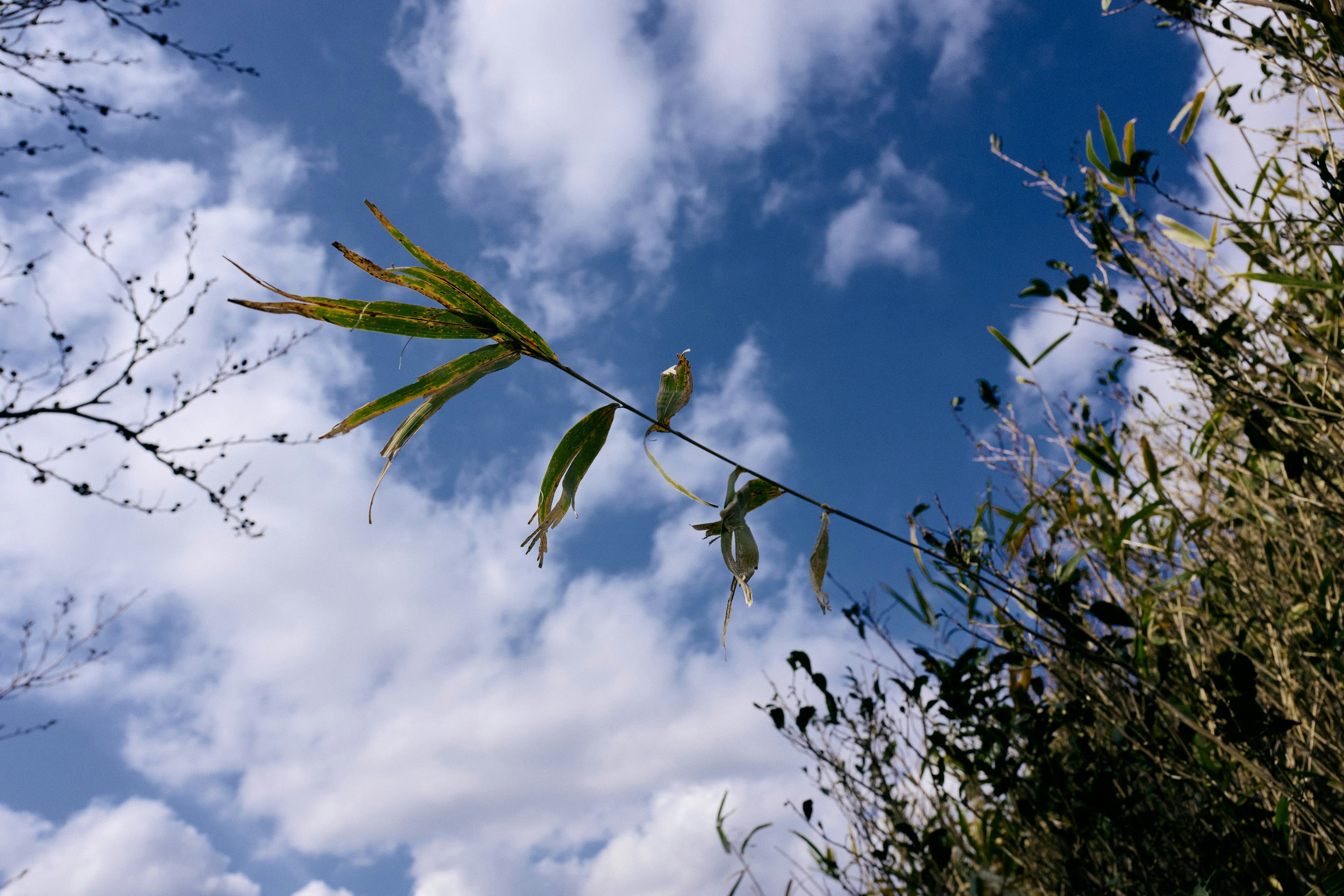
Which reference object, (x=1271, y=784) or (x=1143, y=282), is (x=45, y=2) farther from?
(x=1271, y=784)

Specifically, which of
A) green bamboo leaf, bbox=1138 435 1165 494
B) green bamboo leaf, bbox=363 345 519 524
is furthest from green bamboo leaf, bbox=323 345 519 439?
green bamboo leaf, bbox=1138 435 1165 494

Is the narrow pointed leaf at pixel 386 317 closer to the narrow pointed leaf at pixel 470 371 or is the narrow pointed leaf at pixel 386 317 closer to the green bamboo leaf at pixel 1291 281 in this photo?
the narrow pointed leaf at pixel 470 371

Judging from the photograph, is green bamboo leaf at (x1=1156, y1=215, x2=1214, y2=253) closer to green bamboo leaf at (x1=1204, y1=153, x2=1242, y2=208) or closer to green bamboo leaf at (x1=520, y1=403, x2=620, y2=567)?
green bamboo leaf at (x1=1204, y1=153, x2=1242, y2=208)

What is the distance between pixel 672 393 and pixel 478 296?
0.23 meters

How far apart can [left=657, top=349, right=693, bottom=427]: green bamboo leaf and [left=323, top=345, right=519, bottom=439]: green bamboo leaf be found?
0.54 feet

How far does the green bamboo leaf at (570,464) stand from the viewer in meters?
0.84

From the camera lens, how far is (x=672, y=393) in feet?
2.71

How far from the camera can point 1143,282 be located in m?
1.30

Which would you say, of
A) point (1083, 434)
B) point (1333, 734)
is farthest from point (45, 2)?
point (1333, 734)

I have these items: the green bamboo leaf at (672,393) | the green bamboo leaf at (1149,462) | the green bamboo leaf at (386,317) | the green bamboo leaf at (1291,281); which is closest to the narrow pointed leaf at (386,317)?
the green bamboo leaf at (386,317)

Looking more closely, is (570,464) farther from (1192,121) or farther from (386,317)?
(1192,121)

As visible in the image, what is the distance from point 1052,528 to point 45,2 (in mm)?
3962

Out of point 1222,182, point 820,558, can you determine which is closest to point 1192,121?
point 1222,182

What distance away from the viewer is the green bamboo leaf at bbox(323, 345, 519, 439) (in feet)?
2.60
